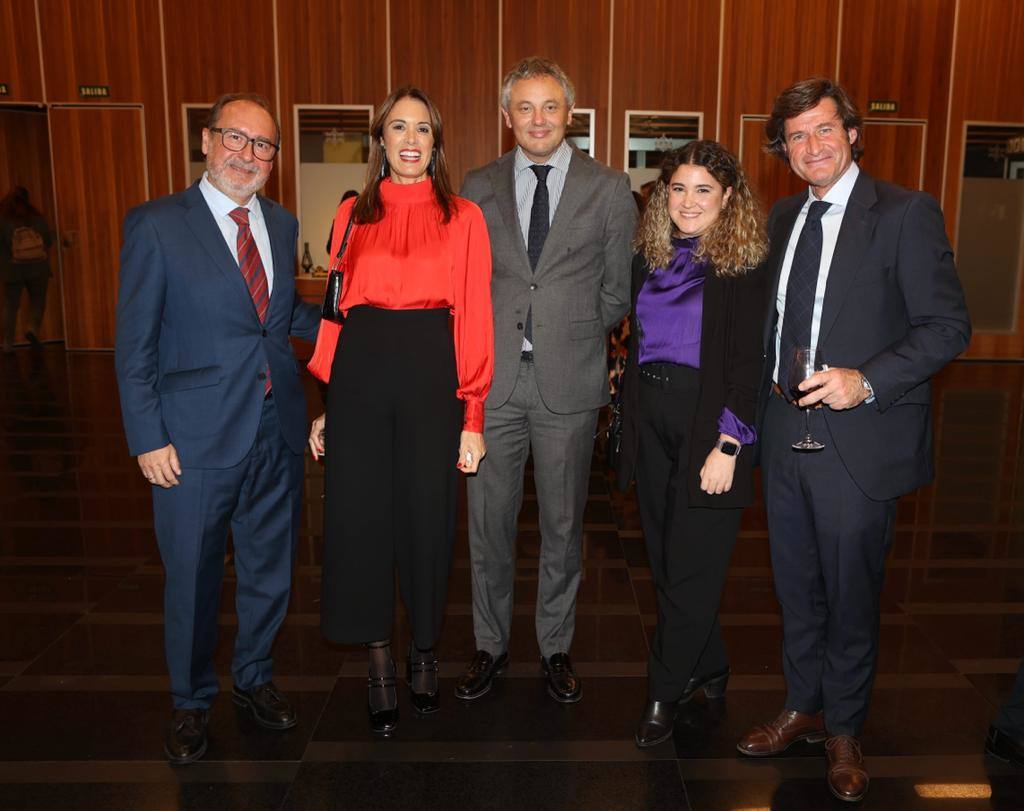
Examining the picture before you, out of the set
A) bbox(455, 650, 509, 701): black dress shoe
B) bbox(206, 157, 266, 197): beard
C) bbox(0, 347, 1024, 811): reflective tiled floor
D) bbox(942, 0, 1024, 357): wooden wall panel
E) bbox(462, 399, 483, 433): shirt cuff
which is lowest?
bbox(0, 347, 1024, 811): reflective tiled floor

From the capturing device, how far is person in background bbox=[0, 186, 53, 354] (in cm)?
997

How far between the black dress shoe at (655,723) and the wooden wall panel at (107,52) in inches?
375

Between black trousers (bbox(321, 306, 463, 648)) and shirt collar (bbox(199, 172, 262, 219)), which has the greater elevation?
shirt collar (bbox(199, 172, 262, 219))

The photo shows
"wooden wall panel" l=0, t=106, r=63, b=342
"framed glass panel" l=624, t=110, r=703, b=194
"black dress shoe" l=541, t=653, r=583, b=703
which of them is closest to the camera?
"black dress shoe" l=541, t=653, r=583, b=703

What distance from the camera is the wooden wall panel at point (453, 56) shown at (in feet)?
31.4

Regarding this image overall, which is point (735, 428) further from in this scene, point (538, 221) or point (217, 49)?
point (217, 49)

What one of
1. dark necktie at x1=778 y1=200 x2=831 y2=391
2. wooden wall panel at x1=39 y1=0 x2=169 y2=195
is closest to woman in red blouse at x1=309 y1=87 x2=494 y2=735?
dark necktie at x1=778 y1=200 x2=831 y2=391

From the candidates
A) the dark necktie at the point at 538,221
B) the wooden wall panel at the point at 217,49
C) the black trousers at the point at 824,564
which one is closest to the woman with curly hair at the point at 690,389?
the black trousers at the point at 824,564

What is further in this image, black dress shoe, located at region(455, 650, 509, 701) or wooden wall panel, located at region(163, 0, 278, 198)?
wooden wall panel, located at region(163, 0, 278, 198)

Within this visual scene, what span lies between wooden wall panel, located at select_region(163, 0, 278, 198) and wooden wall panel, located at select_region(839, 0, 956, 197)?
236 inches

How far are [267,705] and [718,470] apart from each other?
5.14 feet

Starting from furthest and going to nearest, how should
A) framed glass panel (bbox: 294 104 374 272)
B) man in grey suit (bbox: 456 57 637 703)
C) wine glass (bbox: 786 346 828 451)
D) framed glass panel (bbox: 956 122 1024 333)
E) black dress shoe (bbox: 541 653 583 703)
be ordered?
framed glass panel (bbox: 956 122 1024 333), framed glass panel (bbox: 294 104 374 272), black dress shoe (bbox: 541 653 583 703), man in grey suit (bbox: 456 57 637 703), wine glass (bbox: 786 346 828 451)

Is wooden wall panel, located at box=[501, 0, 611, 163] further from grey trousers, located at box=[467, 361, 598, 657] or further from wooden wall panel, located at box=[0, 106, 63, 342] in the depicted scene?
grey trousers, located at box=[467, 361, 598, 657]

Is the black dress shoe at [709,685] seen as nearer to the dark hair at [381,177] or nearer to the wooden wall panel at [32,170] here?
the dark hair at [381,177]
